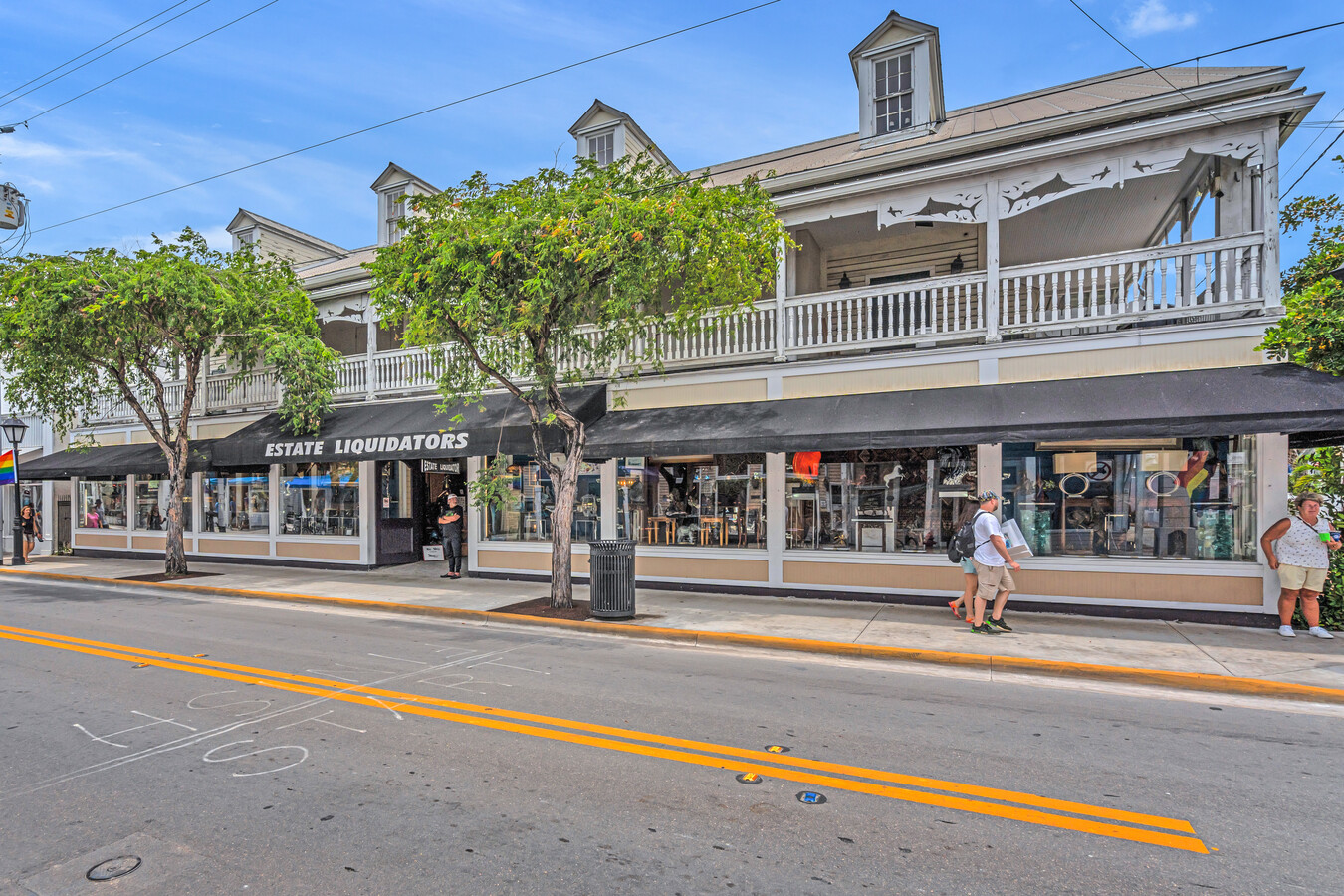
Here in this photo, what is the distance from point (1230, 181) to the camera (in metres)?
10.2

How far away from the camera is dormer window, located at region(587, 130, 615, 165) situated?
15.5 m

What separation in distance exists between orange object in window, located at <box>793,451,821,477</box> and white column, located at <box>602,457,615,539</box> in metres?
3.29

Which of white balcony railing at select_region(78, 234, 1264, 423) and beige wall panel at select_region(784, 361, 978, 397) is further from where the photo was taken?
beige wall panel at select_region(784, 361, 978, 397)

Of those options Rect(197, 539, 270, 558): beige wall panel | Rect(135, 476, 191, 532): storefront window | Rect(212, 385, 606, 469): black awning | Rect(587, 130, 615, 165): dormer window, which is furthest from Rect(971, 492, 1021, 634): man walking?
Rect(135, 476, 191, 532): storefront window

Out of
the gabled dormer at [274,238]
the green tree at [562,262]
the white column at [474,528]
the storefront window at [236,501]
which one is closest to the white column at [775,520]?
the green tree at [562,262]

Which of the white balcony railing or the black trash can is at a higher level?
the white balcony railing

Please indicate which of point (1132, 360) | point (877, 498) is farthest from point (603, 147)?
point (1132, 360)

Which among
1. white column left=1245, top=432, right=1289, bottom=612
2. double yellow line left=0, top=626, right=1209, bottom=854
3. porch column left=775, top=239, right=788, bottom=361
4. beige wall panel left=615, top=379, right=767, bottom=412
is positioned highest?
porch column left=775, top=239, right=788, bottom=361

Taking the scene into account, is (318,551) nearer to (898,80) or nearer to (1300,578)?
(898,80)

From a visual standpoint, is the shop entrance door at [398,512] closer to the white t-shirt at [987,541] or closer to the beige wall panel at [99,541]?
the beige wall panel at [99,541]

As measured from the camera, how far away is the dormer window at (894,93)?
1294 cm

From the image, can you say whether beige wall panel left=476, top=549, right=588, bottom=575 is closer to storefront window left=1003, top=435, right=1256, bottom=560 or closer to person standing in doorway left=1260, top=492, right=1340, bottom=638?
storefront window left=1003, top=435, right=1256, bottom=560

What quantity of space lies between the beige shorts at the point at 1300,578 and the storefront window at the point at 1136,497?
0.81 m

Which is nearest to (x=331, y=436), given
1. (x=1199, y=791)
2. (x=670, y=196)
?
(x=670, y=196)
